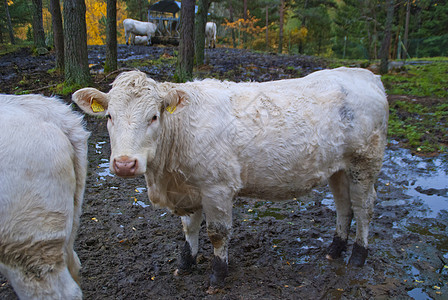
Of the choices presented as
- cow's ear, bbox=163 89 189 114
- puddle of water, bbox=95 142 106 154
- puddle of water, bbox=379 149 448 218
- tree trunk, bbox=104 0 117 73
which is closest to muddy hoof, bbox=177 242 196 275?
cow's ear, bbox=163 89 189 114

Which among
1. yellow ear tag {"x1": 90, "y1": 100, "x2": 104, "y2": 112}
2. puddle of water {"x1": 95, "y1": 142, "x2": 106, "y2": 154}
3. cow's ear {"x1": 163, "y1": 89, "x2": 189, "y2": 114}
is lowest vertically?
puddle of water {"x1": 95, "y1": 142, "x2": 106, "y2": 154}

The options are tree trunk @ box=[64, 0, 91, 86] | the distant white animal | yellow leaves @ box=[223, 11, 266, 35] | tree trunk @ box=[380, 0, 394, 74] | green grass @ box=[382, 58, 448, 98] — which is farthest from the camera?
yellow leaves @ box=[223, 11, 266, 35]

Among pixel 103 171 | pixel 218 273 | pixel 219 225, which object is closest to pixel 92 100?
pixel 219 225

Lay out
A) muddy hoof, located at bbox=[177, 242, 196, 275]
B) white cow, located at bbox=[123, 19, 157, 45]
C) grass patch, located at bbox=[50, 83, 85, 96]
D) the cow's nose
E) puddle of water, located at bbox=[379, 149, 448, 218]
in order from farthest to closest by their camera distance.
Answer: white cow, located at bbox=[123, 19, 157, 45] → grass patch, located at bbox=[50, 83, 85, 96] → puddle of water, located at bbox=[379, 149, 448, 218] → muddy hoof, located at bbox=[177, 242, 196, 275] → the cow's nose

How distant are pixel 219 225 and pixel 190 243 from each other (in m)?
0.63

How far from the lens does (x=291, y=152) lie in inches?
154

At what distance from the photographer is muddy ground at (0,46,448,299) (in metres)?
3.86

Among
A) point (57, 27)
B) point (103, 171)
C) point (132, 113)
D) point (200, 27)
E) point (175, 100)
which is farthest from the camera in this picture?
point (200, 27)

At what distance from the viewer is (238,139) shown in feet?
12.4

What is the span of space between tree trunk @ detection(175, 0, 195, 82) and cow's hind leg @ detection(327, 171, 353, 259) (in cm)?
585

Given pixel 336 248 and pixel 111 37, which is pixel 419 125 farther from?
pixel 111 37

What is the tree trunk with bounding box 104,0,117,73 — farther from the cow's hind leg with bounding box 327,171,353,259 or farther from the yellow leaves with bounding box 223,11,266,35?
the yellow leaves with bounding box 223,11,266,35

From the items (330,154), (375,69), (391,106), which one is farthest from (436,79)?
(330,154)

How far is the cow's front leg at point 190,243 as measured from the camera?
13.7 ft
